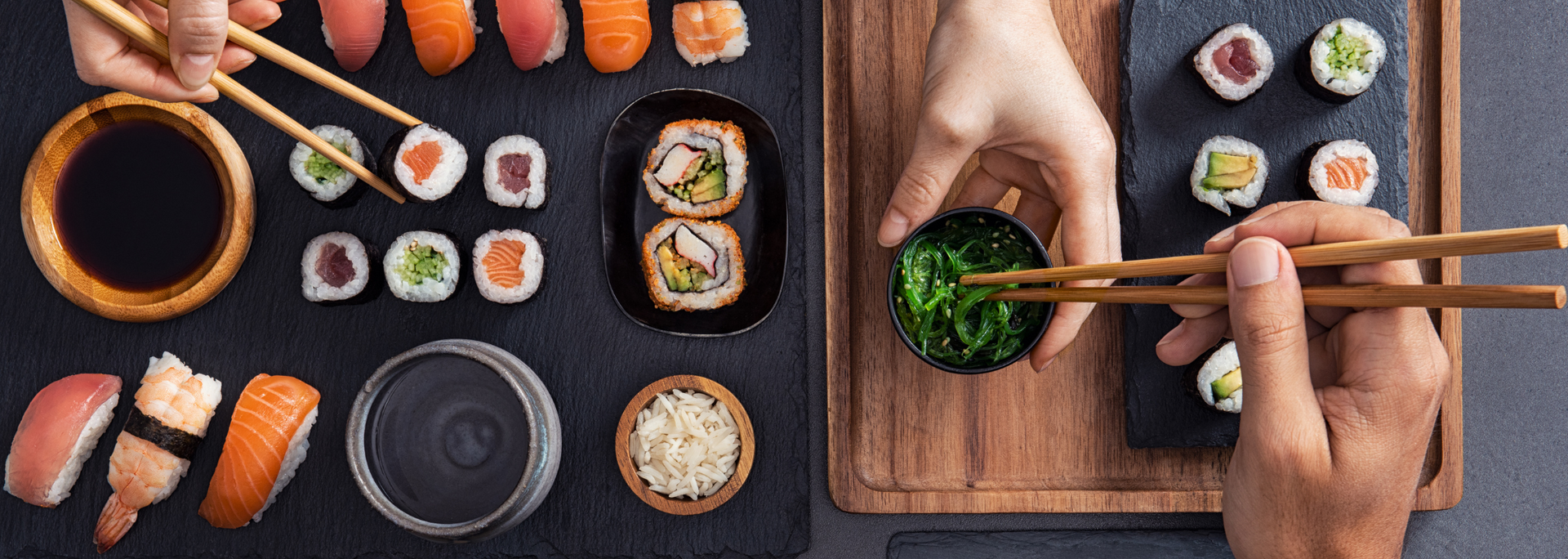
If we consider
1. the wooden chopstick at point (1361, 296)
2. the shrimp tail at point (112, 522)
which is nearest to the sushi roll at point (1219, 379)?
the wooden chopstick at point (1361, 296)

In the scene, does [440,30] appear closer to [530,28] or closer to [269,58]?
[530,28]

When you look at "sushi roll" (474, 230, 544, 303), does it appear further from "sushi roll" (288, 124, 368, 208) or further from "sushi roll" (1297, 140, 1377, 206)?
"sushi roll" (1297, 140, 1377, 206)

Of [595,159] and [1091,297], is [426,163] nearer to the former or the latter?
[595,159]

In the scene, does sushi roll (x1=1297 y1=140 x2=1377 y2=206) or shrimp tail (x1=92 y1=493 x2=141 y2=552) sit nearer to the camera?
sushi roll (x1=1297 y1=140 x2=1377 y2=206)

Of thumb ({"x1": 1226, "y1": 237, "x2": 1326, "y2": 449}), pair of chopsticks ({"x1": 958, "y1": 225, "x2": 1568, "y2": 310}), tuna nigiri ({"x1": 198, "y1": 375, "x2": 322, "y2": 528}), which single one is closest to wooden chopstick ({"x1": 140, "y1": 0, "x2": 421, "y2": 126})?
tuna nigiri ({"x1": 198, "y1": 375, "x2": 322, "y2": 528})

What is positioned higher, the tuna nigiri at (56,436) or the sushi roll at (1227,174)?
the sushi roll at (1227,174)

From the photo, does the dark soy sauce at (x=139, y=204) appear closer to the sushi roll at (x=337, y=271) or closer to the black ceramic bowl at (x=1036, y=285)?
the sushi roll at (x=337, y=271)

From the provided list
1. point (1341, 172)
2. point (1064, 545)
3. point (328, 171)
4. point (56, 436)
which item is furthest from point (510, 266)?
point (1341, 172)
